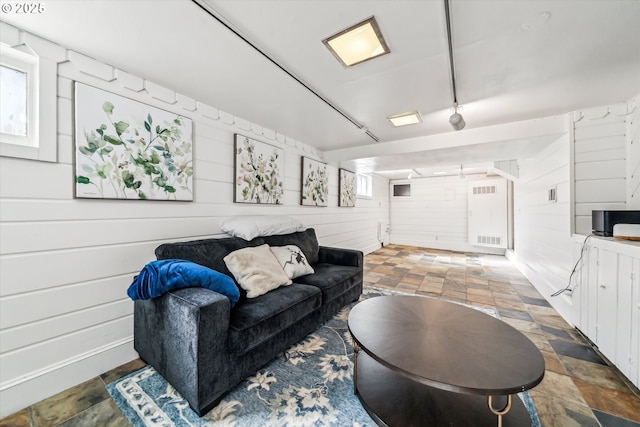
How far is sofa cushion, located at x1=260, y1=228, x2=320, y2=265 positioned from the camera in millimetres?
2713

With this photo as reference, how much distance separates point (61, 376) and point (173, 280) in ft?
Result: 3.34

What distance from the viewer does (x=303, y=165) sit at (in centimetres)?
377

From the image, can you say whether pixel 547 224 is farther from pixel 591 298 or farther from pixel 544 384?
pixel 544 384

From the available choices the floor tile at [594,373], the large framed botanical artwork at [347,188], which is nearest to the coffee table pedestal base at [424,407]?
the floor tile at [594,373]

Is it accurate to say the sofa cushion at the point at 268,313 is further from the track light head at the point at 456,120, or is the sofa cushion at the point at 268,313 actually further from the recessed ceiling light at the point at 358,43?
the track light head at the point at 456,120

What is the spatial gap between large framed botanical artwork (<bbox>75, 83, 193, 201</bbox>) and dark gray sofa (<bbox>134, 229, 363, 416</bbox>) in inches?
22.2

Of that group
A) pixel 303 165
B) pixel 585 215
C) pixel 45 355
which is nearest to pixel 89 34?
pixel 45 355

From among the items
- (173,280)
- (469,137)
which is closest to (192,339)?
(173,280)

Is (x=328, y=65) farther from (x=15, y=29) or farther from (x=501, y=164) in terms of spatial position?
(x=501, y=164)

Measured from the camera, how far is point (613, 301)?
5.74 ft

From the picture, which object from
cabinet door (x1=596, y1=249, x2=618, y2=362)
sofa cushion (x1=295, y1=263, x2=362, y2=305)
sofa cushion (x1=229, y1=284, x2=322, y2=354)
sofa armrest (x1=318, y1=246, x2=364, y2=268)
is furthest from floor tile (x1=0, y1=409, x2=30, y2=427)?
cabinet door (x1=596, y1=249, x2=618, y2=362)

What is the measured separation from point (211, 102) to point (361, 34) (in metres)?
1.68
